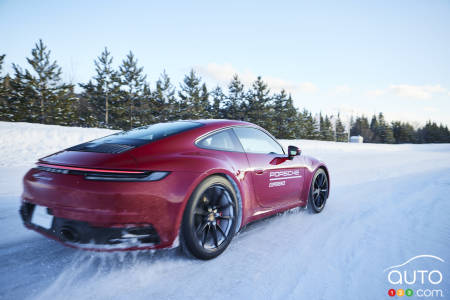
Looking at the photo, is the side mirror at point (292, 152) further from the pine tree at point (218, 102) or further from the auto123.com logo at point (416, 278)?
the pine tree at point (218, 102)

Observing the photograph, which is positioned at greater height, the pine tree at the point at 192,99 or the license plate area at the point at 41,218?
the pine tree at the point at 192,99

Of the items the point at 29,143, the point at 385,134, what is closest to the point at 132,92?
the point at 29,143

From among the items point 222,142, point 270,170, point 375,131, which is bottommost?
point 270,170

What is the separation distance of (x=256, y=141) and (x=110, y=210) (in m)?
1.87

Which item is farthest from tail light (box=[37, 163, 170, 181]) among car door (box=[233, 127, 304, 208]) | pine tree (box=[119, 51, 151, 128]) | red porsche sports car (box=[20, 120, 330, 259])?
pine tree (box=[119, 51, 151, 128])

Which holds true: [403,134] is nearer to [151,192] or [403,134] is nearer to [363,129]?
[363,129]

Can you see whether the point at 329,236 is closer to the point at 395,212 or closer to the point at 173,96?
the point at 395,212

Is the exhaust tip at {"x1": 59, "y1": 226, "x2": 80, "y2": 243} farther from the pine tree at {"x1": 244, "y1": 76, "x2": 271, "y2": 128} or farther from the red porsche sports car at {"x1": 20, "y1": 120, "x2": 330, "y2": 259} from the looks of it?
the pine tree at {"x1": 244, "y1": 76, "x2": 271, "y2": 128}

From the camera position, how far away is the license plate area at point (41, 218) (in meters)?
1.87

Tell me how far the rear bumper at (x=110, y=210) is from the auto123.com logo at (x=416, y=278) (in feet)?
5.55

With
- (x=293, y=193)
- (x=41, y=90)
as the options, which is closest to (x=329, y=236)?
(x=293, y=193)

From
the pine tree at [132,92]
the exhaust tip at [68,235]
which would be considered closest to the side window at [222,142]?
the exhaust tip at [68,235]

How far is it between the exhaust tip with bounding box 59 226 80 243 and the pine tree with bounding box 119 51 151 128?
1271 inches

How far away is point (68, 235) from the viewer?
5.89ft
